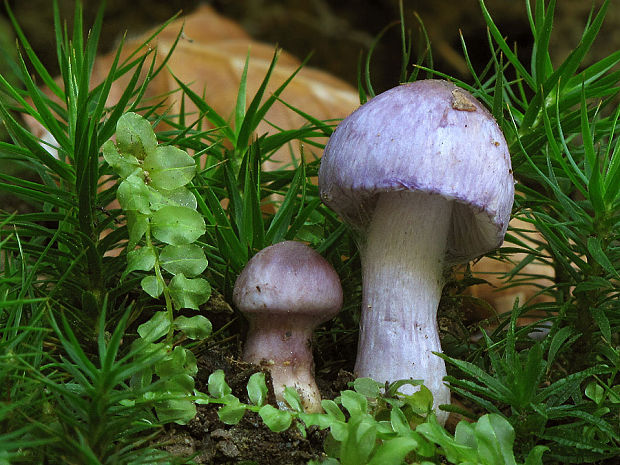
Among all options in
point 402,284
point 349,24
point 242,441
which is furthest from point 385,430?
point 349,24

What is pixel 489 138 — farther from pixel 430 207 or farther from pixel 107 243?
pixel 107 243

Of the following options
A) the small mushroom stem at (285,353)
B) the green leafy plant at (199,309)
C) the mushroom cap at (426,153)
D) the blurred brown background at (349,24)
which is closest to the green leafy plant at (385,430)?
the green leafy plant at (199,309)

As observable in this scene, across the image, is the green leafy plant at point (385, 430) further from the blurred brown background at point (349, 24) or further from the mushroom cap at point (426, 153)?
the blurred brown background at point (349, 24)

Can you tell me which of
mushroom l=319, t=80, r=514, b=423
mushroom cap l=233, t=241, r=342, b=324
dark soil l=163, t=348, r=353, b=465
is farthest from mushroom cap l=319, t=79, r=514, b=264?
dark soil l=163, t=348, r=353, b=465

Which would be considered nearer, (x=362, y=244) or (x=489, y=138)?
(x=489, y=138)

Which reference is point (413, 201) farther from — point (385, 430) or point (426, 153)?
point (385, 430)

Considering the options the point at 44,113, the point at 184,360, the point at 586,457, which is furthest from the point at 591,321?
the point at 44,113
